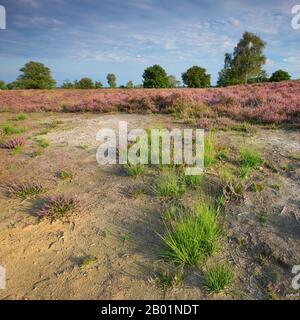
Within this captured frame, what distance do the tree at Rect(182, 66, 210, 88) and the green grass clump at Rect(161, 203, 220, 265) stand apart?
2458 inches

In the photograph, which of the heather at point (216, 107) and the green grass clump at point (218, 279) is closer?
the green grass clump at point (218, 279)

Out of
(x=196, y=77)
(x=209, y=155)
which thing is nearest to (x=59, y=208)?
(x=209, y=155)

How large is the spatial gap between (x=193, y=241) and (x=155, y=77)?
59.0 meters

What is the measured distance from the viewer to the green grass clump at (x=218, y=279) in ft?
9.57

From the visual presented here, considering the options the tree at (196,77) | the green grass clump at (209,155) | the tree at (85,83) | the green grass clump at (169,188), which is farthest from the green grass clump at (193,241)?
the tree at (85,83)

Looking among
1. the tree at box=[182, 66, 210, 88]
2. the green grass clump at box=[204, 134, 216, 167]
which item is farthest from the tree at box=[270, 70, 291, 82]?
the green grass clump at box=[204, 134, 216, 167]

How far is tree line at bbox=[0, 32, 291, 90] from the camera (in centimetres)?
5047

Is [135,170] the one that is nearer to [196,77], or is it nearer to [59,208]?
[59,208]

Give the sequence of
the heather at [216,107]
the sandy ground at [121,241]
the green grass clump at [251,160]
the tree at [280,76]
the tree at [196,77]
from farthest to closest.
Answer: the tree at [196,77] < the tree at [280,76] < the heather at [216,107] < the green grass clump at [251,160] < the sandy ground at [121,241]

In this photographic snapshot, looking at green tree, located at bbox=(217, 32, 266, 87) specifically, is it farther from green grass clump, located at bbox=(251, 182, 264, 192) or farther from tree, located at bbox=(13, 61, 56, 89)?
green grass clump, located at bbox=(251, 182, 264, 192)

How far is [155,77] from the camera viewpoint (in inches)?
2314

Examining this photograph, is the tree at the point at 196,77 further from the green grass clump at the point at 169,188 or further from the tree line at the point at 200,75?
the green grass clump at the point at 169,188

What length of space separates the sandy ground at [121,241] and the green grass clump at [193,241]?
15 centimetres
